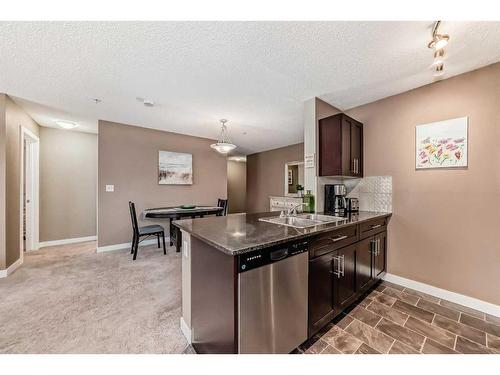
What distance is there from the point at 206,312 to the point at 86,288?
81.0 inches

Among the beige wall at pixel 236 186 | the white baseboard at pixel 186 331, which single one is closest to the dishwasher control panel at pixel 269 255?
the white baseboard at pixel 186 331

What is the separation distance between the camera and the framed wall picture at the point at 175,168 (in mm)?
4555

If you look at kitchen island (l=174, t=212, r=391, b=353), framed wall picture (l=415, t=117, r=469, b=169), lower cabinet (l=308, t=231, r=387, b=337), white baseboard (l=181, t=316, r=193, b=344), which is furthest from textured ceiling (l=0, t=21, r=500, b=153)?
white baseboard (l=181, t=316, r=193, b=344)

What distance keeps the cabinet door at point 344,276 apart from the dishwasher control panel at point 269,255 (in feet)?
1.72

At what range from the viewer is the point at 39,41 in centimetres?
171

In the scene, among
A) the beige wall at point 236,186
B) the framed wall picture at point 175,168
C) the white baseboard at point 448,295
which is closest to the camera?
the white baseboard at point 448,295

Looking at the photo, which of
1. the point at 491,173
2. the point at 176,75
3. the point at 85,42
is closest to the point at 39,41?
the point at 85,42

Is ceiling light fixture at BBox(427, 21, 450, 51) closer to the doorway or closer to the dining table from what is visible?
the dining table

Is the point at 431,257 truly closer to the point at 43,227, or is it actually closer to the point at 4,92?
the point at 4,92

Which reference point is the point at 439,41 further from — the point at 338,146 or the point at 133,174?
the point at 133,174

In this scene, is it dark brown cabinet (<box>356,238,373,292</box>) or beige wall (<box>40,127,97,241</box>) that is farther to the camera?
beige wall (<box>40,127,97,241</box>)

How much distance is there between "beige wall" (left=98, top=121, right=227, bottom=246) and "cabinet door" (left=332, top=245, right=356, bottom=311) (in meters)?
3.91

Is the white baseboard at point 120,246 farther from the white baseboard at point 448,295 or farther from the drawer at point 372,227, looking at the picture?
the white baseboard at point 448,295

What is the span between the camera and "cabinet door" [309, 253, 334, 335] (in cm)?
150
